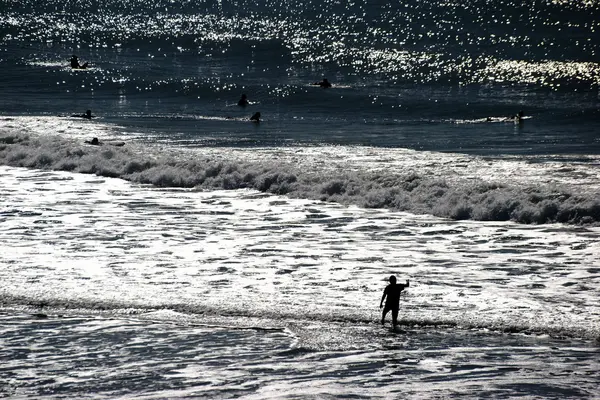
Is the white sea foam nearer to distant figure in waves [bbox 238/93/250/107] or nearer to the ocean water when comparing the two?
the ocean water

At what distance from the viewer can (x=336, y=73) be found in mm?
57531

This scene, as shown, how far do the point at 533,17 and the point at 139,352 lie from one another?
199ft

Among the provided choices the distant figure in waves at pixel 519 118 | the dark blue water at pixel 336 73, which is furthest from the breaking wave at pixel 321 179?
the distant figure in waves at pixel 519 118

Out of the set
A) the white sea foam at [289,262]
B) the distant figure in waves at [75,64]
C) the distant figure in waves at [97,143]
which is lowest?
the white sea foam at [289,262]

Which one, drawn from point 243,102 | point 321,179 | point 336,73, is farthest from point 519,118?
point 336,73

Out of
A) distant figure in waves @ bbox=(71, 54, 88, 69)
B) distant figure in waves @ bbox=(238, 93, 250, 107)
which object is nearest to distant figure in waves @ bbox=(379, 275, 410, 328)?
distant figure in waves @ bbox=(238, 93, 250, 107)

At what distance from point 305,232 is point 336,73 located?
3409cm

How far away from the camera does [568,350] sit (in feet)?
53.2

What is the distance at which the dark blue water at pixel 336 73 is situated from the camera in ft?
133

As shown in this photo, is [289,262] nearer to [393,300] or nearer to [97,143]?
[393,300]

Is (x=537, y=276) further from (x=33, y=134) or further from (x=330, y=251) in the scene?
(x=33, y=134)

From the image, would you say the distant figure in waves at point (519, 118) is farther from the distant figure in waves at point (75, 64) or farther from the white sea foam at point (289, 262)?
the distant figure in waves at point (75, 64)

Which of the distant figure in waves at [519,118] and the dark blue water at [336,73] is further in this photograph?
the distant figure in waves at [519,118]

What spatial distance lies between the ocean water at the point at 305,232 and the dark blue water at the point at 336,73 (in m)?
0.29
